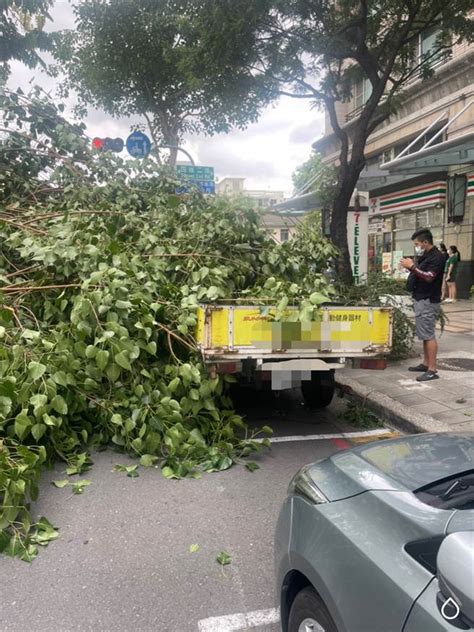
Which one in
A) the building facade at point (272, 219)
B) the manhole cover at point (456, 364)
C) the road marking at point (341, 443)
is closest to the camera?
the road marking at point (341, 443)

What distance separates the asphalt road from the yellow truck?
0.78m

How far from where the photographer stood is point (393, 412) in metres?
5.21

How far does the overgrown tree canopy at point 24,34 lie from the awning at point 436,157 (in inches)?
306

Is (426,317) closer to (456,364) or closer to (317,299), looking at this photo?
(456,364)

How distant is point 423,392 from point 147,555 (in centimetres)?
401

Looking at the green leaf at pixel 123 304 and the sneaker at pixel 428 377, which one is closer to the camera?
the green leaf at pixel 123 304

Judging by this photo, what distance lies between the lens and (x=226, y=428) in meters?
4.24

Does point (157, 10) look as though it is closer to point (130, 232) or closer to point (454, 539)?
point (130, 232)

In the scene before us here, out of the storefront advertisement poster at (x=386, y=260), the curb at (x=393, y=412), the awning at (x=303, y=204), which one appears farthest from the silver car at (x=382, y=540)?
the storefront advertisement poster at (x=386, y=260)

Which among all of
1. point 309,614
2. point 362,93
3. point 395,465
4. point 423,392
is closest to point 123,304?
point 395,465

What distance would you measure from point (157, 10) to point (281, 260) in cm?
1077

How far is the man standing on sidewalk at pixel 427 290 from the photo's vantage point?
6.13 m

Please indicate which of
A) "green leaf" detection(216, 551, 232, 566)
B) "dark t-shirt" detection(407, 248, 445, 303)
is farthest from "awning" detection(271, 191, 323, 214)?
"green leaf" detection(216, 551, 232, 566)

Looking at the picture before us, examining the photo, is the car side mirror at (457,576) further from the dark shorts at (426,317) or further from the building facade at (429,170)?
the building facade at (429,170)
